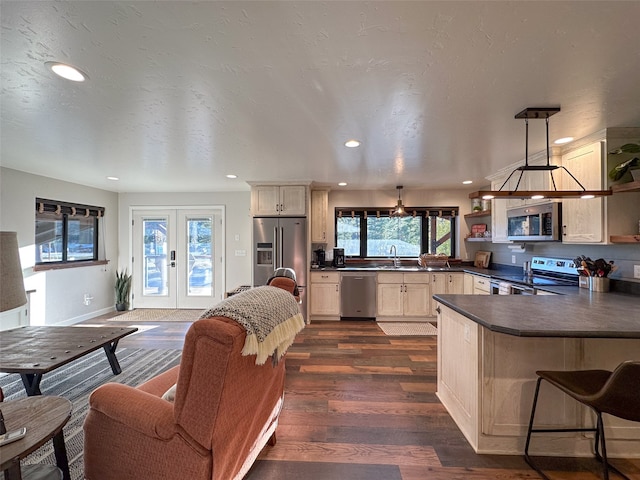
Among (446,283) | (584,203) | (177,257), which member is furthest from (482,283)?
(177,257)

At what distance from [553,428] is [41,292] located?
19.0ft

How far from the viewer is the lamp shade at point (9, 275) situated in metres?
1.07

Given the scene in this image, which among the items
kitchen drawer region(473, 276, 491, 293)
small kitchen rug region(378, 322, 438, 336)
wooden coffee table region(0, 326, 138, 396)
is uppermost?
kitchen drawer region(473, 276, 491, 293)

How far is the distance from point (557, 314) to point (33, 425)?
2705mm

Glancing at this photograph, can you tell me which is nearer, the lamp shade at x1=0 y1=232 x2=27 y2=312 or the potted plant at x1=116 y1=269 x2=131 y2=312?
the lamp shade at x1=0 y1=232 x2=27 y2=312

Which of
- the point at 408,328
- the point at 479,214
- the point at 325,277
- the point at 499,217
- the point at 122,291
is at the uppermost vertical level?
the point at 479,214

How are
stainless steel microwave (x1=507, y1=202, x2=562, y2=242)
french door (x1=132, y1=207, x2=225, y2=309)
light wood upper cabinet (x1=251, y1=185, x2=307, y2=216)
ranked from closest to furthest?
stainless steel microwave (x1=507, y1=202, x2=562, y2=242) → light wood upper cabinet (x1=251, y1=185, x2=307, y2=216) → french door (x1=132, y1=207, x2=225, y2=309)

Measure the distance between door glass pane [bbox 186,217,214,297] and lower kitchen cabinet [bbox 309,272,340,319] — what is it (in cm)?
211

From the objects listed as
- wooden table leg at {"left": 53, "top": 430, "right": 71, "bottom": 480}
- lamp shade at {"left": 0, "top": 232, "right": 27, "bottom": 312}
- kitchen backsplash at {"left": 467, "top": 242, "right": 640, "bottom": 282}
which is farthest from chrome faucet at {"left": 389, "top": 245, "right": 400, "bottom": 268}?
lamp shade at {"left": 0, "top": 232, "right": 27, "bottom": 312}

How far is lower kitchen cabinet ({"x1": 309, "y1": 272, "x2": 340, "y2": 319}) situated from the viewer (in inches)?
187

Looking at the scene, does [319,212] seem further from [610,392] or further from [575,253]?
[610,392]

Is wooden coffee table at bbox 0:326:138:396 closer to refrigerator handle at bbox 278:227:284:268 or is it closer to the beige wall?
the beige wall

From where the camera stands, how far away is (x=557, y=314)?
1.79m

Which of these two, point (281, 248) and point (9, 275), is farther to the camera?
point (281, 248)
